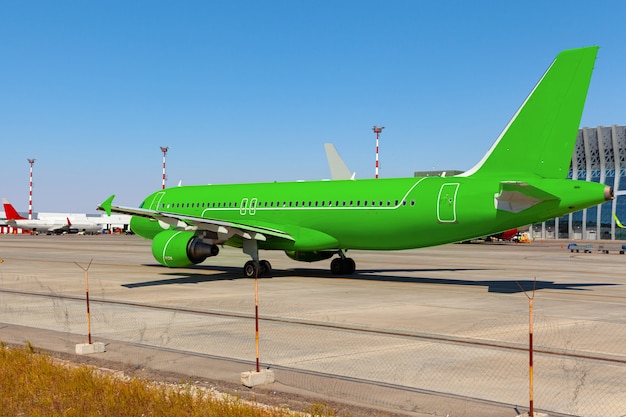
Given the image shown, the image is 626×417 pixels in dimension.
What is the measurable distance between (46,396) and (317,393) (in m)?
3.73

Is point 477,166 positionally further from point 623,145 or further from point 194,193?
point 623,145

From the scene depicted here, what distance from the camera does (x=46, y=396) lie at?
924 cm

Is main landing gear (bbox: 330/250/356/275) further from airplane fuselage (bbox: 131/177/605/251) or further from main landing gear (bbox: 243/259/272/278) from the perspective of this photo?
main landing gear (bbox: 243/259/272/278)

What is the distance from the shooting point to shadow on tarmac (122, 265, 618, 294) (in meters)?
26.1

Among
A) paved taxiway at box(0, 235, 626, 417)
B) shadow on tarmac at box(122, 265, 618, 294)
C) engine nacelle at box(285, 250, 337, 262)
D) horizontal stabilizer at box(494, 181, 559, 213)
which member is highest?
horizontal stabilizer at box(494, 181, 559, 213)

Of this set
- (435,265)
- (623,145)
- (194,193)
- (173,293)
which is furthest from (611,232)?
(173,293)

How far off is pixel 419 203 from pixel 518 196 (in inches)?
156

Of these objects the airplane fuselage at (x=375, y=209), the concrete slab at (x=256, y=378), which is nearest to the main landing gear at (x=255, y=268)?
the airplane fuselage at (x=375, y=209)

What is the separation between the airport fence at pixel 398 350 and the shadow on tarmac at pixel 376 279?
22.1 feet

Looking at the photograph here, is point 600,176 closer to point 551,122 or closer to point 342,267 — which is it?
point 342,267

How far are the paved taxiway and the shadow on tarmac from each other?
17cm

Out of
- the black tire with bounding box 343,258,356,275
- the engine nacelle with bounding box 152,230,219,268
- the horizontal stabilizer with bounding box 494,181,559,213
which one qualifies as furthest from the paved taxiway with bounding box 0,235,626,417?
the horizontal stabilizer with bounding box 494,181,559,213

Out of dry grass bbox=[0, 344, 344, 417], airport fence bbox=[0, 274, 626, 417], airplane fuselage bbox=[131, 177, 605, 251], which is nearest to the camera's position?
dry grass bbox=[0, 344, 344, 417]

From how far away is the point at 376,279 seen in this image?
29312mm
